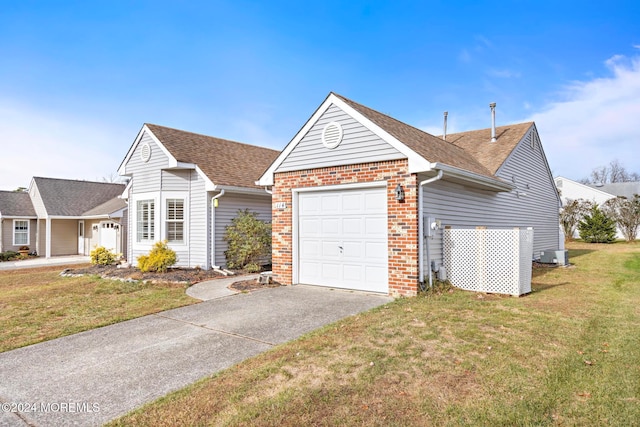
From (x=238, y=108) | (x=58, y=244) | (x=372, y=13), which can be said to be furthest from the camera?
(x=58, y=244)

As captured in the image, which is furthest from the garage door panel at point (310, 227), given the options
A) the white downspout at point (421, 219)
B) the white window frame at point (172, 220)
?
the white window frame at point (172, 220)

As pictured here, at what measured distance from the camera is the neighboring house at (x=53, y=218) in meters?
21.4

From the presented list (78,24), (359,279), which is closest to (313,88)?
(78,24)

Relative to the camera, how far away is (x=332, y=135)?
28.9 feet

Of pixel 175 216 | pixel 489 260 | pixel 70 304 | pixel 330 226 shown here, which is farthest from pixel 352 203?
pixel 175 216

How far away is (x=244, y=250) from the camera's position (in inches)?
489

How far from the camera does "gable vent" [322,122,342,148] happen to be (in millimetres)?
8719

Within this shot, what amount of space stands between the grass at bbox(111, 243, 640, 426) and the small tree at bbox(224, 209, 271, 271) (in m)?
7.02

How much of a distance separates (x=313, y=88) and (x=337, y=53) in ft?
9.27

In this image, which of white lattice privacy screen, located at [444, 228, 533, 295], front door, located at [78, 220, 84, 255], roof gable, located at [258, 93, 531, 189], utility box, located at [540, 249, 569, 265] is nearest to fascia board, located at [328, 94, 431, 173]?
roof gable, located at [258, 93, 531, 189]

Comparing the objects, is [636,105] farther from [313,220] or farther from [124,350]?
[124,350]

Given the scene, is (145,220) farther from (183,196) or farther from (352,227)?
(352,227)

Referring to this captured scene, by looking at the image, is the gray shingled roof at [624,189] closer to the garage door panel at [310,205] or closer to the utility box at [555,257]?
the utility box at [555,257]

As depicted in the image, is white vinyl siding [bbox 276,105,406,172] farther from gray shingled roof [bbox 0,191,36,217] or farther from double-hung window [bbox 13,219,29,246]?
double-hung window [bbox 13,219,29,246]
